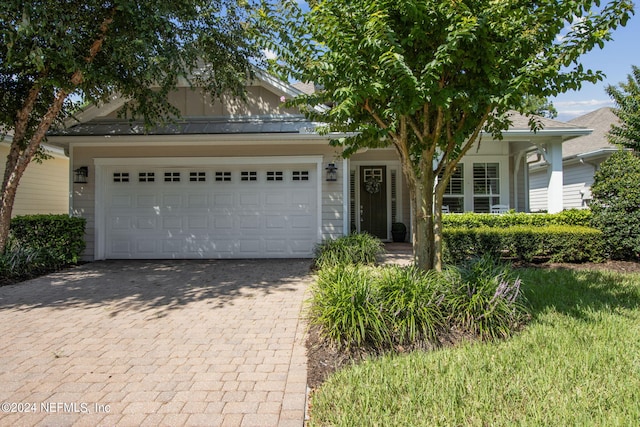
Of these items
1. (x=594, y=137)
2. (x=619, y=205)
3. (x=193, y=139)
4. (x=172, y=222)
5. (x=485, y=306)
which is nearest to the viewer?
(x=485, y=306)

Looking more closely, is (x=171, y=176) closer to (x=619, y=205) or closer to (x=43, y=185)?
→ (x=43, y=185)

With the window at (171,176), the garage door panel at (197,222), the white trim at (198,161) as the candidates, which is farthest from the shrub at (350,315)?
the window at (171,176)

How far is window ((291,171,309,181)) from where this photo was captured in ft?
31.5

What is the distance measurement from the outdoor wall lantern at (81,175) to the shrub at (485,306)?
9.07m

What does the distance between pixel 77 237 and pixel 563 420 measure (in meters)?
9.59

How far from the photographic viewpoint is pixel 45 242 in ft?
27.4

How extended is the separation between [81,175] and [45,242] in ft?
6.24

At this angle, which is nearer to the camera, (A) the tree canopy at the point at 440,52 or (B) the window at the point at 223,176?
(A) the tree canopy at the point at 440,52

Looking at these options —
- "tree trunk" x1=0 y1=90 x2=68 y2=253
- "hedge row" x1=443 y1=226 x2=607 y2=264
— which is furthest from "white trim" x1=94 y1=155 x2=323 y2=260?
"hedge row" x1=443 y1=226 x2=607 y2=264

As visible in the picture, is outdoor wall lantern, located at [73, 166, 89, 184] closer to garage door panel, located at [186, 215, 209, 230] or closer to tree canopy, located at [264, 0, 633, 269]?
garage door panel, located at [186, 215, 209, 230]

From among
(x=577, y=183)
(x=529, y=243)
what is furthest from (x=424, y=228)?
(x=577, y=183)

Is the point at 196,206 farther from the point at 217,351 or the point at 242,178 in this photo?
the point at 217,351

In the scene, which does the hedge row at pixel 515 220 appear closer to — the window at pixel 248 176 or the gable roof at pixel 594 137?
the window at pixel 248 176

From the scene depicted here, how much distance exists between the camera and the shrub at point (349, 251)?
7.84 meters
